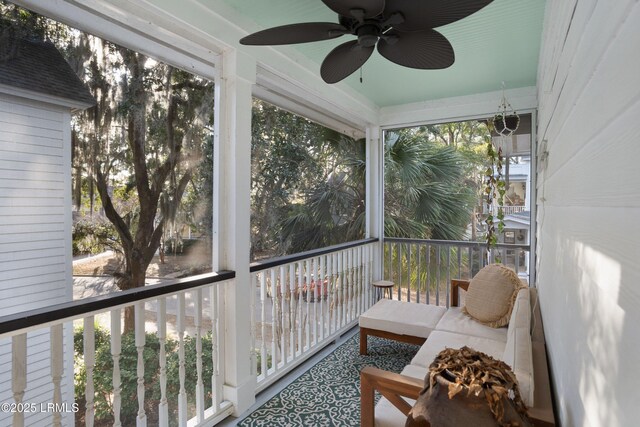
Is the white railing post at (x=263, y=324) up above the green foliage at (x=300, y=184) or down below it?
below

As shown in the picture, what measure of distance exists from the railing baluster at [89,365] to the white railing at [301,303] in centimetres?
110

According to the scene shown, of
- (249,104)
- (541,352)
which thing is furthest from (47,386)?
(541,352)

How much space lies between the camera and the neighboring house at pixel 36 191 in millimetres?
1352

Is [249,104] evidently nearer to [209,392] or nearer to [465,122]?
[209,392]

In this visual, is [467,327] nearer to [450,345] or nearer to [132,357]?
[450,345]

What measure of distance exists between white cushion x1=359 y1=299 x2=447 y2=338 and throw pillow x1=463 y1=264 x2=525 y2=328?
367 mm

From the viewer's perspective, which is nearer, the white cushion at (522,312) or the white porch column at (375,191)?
the white cushion at (522,312)

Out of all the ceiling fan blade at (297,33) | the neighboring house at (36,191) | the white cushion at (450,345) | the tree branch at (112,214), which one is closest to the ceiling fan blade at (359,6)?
the ceiling fan blade at (297,33)

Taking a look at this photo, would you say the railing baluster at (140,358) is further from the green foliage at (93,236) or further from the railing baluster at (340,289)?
the railing baluster at (340,289)

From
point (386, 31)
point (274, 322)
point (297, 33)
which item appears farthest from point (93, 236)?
point (386, 31)

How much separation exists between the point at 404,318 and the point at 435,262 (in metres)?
1.54

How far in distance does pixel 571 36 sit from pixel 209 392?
8.63 feet

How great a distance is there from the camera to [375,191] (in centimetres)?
457

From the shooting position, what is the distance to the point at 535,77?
11.2ft
